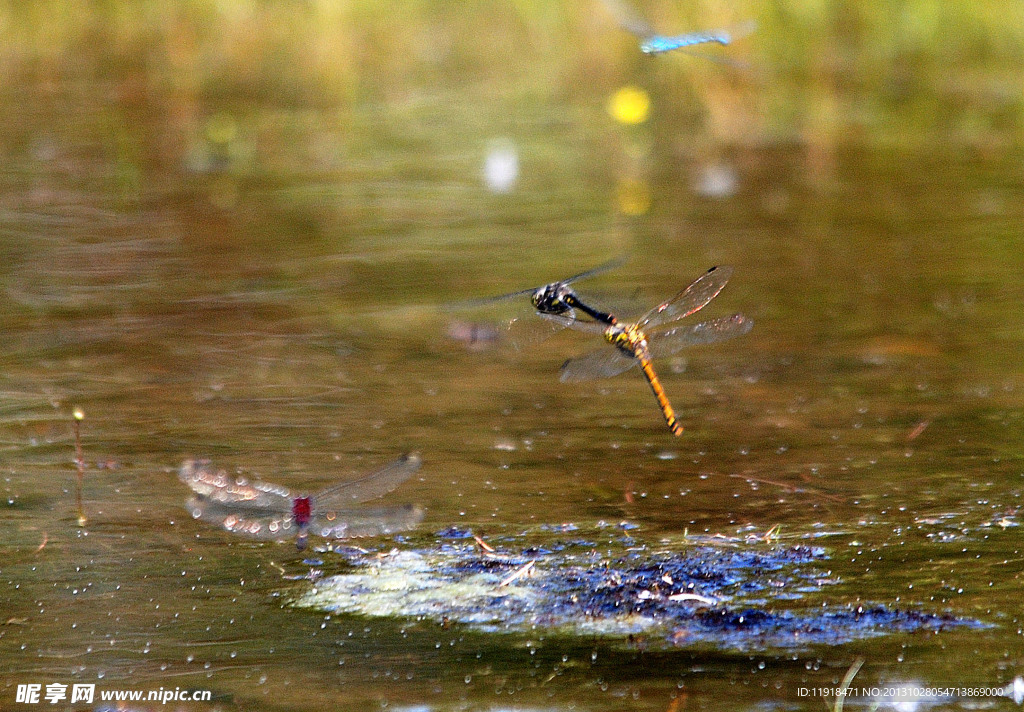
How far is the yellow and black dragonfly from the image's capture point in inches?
124

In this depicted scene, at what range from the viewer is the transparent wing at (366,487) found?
283 centimetres

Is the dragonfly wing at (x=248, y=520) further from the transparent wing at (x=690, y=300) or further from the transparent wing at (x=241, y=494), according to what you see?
the transparent wing at (x=690, y=300)

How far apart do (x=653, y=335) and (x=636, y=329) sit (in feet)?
0.16

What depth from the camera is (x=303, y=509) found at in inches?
110

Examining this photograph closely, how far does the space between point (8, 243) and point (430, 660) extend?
4247 millimetres

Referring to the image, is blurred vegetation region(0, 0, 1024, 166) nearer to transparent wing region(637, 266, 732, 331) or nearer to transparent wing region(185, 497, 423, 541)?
transparent wing region(637, 266, 732, 331)

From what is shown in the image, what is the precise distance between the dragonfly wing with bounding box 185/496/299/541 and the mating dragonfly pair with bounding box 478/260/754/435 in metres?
0.75

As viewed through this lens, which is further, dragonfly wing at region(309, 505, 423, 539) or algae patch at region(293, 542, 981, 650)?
dragonfly wing at region(309, 505, 423, 539)

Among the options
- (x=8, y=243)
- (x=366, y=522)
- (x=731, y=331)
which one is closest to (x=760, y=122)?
(x=8, y=243)

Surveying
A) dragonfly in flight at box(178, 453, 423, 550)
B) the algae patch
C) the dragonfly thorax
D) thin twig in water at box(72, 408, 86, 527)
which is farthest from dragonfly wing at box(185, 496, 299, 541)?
the dragonfly thorax

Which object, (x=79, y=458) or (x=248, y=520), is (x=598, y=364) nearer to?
(x=248, y=520)

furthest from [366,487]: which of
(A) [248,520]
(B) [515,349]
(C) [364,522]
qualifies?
(B) [515,349]

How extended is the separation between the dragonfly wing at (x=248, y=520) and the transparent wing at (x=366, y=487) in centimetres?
8

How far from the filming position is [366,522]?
2.84 meters
